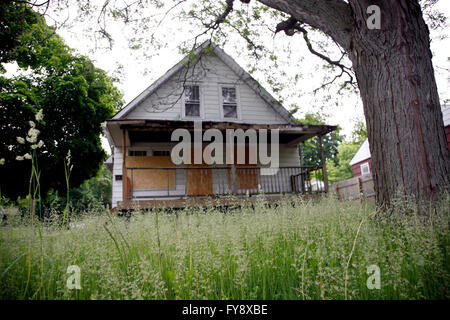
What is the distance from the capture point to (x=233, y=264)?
89.1 inches

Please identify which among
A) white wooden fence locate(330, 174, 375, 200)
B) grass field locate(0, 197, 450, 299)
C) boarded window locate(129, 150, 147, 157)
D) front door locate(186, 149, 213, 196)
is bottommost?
grass field locate(0, 197, 450, 299)

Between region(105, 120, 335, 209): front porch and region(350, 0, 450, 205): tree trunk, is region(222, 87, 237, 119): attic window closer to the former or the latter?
region(105, 120, 335, 209): front porch

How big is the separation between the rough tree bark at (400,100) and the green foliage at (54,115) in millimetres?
12393

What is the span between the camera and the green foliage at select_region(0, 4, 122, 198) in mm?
12914

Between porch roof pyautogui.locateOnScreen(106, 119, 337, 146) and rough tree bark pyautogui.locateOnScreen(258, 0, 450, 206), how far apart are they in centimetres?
587

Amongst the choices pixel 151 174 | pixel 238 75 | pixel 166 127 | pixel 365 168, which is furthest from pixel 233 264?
pixel 365 168

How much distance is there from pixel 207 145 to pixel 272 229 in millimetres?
9125

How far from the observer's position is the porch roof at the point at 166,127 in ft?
29.3

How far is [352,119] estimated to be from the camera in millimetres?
9875

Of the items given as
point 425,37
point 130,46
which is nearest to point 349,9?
point 425,37

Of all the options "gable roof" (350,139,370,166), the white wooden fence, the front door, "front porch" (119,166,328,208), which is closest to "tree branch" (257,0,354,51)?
the white wooden fence

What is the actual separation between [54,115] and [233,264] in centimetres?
1648

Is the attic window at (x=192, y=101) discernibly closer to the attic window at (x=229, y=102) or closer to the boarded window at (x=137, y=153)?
the attic window at (x=229, y=102)
